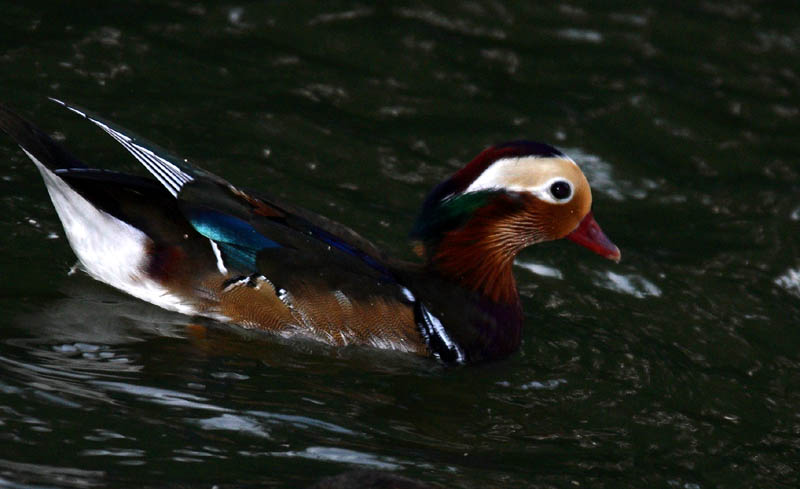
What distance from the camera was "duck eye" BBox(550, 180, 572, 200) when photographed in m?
5.98

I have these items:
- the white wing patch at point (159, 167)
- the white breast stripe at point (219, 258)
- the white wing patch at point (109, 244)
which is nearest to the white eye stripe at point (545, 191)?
the white breast stripe at point (219, 258)

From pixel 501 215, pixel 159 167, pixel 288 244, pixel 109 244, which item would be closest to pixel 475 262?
pixel 501 215

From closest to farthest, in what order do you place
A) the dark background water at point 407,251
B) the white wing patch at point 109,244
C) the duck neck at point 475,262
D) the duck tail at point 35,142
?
1. the dark background water at point 407,251
2. the duck tail at point 35,142
3. the white wing patch at point 109,244
4. the duck neck at point 475,262

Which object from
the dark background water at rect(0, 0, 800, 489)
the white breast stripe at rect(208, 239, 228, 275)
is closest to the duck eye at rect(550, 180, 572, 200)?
the dark background water at rect(0, 0, 800, 489)

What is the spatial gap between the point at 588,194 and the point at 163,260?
2026mm

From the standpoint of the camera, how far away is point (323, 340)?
19.2ft

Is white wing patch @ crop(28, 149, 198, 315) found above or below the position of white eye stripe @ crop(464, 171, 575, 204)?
below

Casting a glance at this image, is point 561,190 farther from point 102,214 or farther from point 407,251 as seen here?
point 102,214

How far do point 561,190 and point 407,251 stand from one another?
1.23 meters

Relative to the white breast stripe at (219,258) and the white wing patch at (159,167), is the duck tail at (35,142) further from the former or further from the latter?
the white breast stripe at (219,258)

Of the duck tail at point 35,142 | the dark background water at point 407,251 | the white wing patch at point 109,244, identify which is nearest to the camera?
the dark background water at point 407,251

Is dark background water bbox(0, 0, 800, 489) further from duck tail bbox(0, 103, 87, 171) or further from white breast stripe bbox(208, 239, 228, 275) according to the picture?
duck tail bbox(0, 103, 87, 171)

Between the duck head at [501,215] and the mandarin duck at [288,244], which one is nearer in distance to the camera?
the mandarin duck at [288,244]

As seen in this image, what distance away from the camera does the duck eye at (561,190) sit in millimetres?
5980
